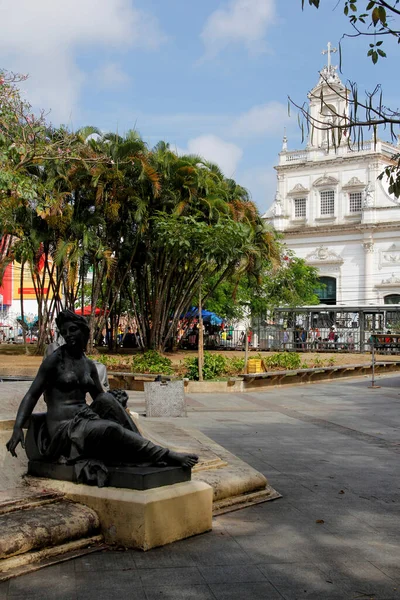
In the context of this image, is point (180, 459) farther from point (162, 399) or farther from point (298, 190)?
point (298, 190)

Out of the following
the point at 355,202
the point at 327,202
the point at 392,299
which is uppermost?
the point at 327,202

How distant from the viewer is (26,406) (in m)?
5.08

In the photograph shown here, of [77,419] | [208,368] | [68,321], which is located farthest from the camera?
[208,368]

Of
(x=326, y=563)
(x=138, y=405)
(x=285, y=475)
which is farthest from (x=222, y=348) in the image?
(x=326, y=563)

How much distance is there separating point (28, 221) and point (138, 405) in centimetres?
1180

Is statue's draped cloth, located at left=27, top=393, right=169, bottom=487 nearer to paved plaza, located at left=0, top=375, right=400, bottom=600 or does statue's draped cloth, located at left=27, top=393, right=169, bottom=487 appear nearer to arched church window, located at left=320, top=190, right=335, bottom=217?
paved plaza, located at left=0, top=375, right=400, bottom=600

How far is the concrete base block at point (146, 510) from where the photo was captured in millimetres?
4574

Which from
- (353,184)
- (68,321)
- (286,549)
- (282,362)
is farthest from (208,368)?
(353,184)

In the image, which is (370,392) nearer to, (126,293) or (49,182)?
(49,182)

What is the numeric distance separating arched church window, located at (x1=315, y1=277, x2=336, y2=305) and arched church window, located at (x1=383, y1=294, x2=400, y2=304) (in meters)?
4.42

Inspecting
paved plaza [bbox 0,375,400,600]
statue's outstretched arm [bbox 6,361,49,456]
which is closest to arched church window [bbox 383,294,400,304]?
paved plaza [bbox 0,375,400,600]

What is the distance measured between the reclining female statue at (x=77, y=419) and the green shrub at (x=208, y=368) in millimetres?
12916

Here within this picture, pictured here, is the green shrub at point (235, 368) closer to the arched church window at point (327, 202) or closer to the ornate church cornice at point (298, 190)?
the arched church window at point (327, 202)

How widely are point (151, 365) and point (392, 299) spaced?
36.2m
